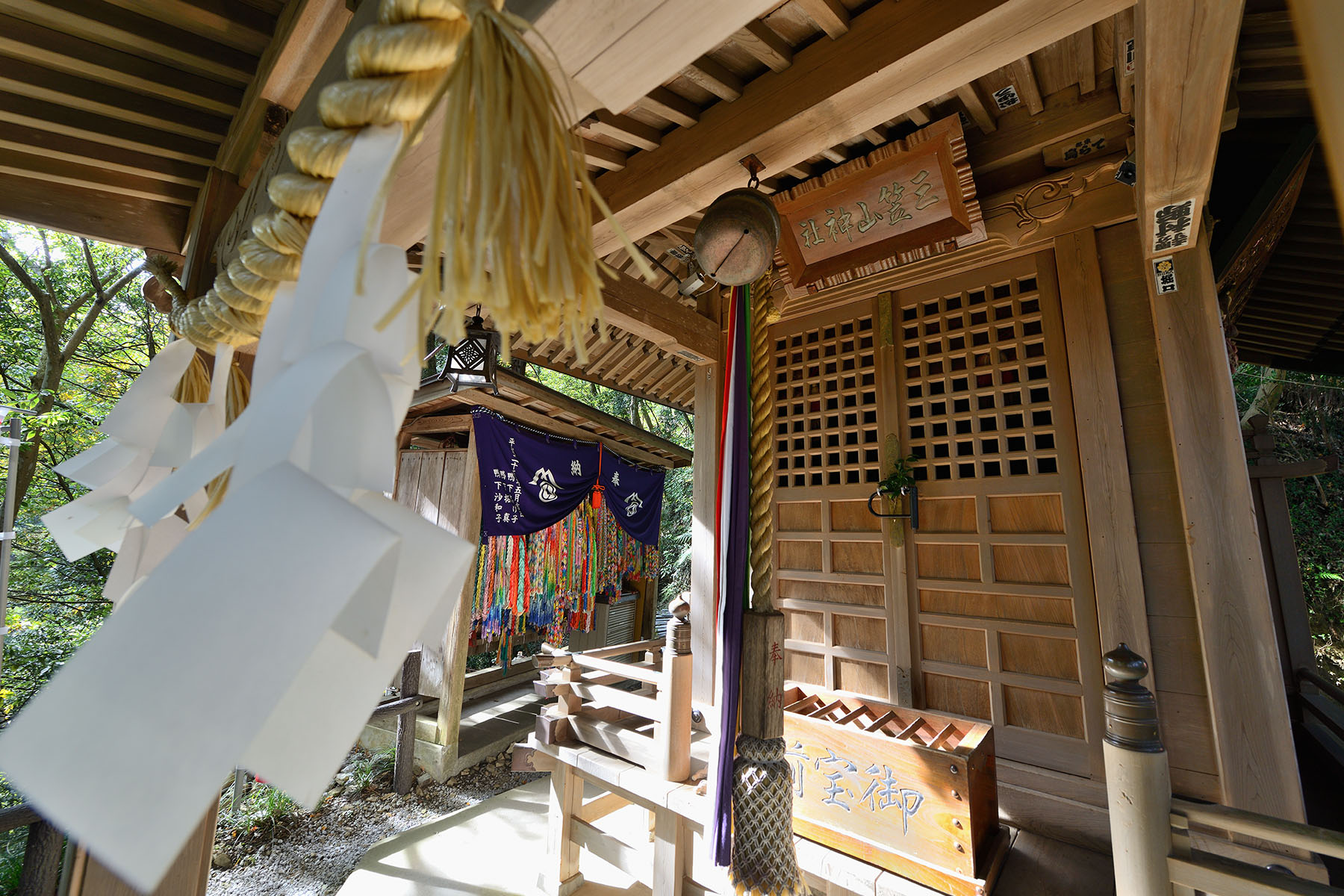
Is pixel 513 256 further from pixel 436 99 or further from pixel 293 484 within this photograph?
pixel 293 484

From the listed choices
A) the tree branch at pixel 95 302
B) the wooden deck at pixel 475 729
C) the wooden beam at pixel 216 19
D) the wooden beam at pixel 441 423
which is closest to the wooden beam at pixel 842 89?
the wooden beam at pixel 216 19

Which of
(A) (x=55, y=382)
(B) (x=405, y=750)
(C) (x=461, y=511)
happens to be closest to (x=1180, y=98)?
(C) (x=461, y=511)

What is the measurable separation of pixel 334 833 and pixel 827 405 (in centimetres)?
575

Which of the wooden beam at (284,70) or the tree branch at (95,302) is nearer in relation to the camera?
the wooden beam at (284,70)

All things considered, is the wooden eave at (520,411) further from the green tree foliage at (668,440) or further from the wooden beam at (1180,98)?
the green tree foliage at (668,440)

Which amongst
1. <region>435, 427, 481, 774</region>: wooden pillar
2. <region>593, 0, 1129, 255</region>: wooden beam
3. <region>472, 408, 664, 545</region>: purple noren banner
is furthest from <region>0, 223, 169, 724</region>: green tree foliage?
<region>593, 0, 1129, 255</region>: wooden beam

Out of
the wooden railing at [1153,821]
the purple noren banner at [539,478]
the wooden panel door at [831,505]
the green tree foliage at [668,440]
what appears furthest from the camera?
the green tree foliage at [668,440]

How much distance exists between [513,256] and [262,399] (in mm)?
235

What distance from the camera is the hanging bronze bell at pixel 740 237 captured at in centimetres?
199

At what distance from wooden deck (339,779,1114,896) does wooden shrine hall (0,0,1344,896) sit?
1.3 inches

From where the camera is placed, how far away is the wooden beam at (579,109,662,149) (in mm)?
2055

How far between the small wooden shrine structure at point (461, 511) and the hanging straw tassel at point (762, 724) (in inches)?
169

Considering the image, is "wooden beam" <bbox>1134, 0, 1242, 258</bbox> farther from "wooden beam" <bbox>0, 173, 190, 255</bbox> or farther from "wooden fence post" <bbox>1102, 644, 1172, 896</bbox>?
"wooden beam" <bbox>0, 173, 190, 255</bbox>

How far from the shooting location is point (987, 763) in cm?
247
